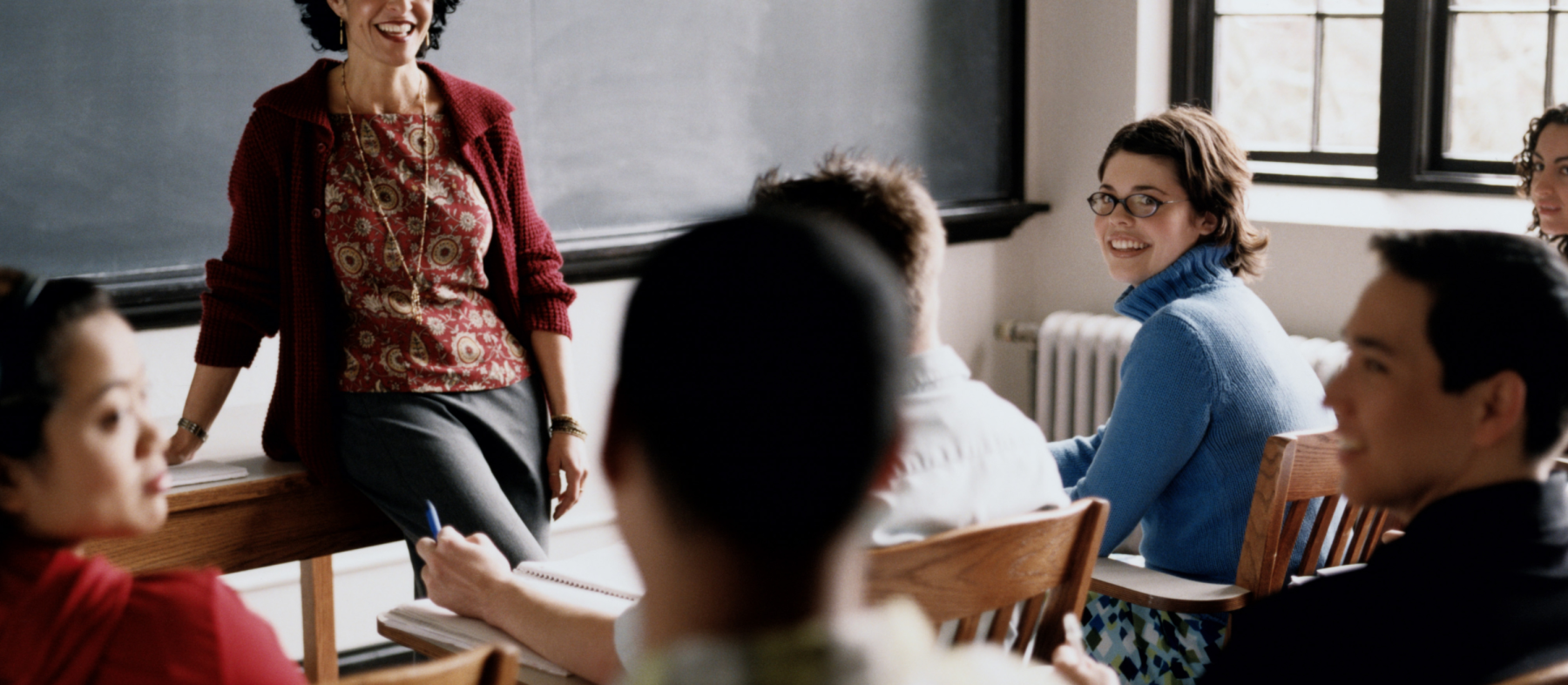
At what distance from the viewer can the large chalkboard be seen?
268 centimetres

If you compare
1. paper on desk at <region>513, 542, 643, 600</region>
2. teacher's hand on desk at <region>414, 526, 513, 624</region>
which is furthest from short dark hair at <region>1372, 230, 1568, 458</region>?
teacher's hand on desk at <region>414, 526, 513, 624</region>

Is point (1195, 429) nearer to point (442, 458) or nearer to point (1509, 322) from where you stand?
point (1509, 322)

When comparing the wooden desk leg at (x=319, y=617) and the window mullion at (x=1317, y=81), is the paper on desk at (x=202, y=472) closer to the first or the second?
the wooden desk leg at (x=319, y=617)

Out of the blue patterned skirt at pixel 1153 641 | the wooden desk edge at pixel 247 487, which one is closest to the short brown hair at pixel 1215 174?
the blue patterned skirt at pixel 1153 641

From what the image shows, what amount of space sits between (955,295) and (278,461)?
240cm

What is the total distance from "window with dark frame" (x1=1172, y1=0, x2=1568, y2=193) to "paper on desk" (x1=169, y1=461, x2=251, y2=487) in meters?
2.44

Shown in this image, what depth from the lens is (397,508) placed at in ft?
7.20

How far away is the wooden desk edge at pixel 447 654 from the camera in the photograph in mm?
1391

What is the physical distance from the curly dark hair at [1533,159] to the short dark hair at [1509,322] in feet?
5.02

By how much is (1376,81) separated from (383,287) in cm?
274

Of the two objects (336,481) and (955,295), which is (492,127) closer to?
(336,481)

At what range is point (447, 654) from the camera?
1.47 meters

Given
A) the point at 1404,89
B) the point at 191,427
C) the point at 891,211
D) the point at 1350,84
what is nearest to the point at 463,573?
the point at 891,211

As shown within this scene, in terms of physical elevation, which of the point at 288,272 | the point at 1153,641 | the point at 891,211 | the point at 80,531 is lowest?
the point at 1153,641
